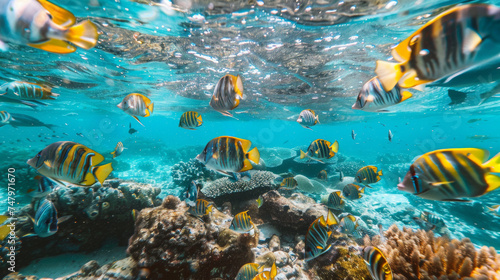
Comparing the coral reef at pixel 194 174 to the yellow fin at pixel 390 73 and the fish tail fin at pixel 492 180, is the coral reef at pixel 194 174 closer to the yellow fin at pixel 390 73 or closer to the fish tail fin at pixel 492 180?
the yellow fin at pixel 390 73

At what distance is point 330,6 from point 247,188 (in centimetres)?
747

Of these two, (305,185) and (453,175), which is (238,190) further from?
(453,175)

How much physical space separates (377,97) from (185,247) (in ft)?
12.7

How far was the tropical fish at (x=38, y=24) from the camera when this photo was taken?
4.05 feet

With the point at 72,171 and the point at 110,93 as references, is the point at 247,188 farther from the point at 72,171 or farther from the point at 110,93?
the point at 110,93

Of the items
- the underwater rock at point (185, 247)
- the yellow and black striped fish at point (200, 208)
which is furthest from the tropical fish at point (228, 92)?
the underwater rock at point (185, 247)

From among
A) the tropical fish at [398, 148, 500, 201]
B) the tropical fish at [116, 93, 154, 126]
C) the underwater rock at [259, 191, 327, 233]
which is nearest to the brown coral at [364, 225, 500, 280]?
the tropical fish at [398, 148, 500, 201]

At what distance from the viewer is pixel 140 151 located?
28.1 m

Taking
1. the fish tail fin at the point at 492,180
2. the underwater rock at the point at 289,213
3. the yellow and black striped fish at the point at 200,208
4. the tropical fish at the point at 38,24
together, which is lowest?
the underwater rock at the point at 289,213

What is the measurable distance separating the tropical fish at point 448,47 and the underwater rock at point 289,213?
438cm

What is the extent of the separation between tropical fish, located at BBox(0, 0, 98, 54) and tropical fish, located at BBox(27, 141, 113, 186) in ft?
3.93

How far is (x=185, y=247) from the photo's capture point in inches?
131

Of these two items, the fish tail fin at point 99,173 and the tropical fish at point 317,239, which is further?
the tropical fish at point 317,239

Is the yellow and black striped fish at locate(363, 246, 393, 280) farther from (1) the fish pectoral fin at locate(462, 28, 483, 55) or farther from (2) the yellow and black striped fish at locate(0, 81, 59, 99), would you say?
(2) the yellow and black striped fish at locate(0, 81, 59, 99)
